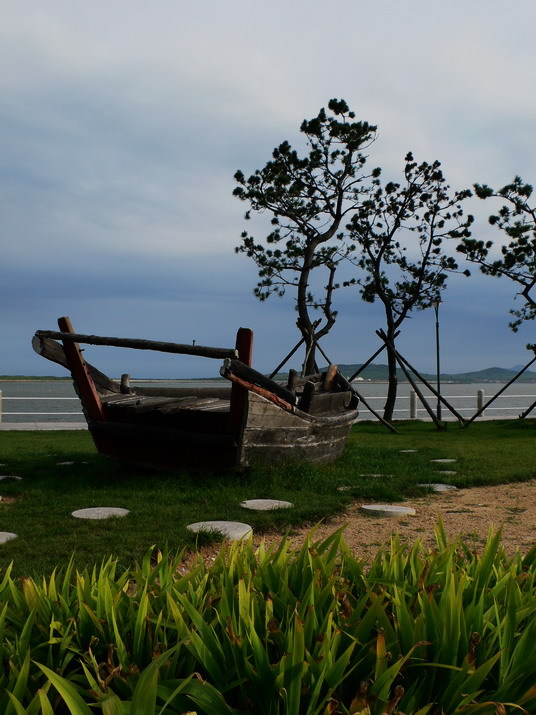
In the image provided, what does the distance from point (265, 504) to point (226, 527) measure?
1.14 metres

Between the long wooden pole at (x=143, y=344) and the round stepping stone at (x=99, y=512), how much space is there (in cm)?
194

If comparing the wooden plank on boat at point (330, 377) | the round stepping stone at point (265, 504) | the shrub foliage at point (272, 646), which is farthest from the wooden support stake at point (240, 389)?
the shrub foliage at point (272, 646)

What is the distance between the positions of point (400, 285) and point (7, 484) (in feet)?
61.7

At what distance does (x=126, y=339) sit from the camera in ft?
26.3

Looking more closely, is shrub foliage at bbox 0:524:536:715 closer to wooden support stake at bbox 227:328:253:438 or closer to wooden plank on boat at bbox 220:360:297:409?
wooden plank on boat at bbox 220:360:297:409

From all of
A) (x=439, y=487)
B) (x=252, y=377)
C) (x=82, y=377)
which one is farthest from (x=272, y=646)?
(x=82, y=377)

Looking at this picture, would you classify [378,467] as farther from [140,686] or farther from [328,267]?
[328,267]

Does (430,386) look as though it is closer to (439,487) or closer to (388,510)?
(439,487)

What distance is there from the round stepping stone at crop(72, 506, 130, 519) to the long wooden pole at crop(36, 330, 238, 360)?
6.36 feet

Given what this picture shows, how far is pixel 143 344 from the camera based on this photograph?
786 centimetres

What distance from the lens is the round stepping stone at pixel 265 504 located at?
6419 mm

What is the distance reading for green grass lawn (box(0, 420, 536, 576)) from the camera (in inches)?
199

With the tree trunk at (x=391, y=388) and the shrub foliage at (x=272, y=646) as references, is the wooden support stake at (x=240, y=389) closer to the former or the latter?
the shrub foliage at (x=272, y=646)

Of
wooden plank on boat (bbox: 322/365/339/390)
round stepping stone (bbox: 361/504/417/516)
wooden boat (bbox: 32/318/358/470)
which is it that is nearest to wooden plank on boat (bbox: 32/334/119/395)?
wooden boat (bbox: 32/318/358/470)
